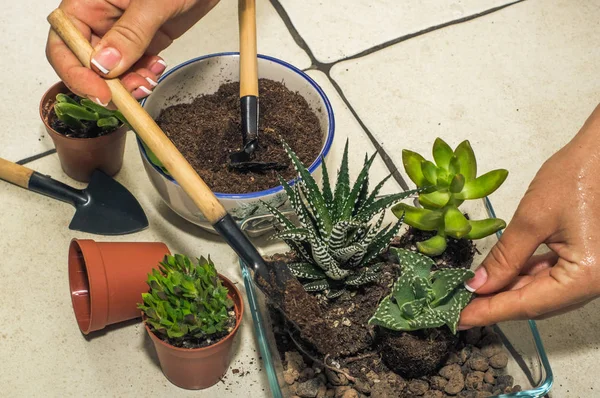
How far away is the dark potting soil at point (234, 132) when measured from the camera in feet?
3.31

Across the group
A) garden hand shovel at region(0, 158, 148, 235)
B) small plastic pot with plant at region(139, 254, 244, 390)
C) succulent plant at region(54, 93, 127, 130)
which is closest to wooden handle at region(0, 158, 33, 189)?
garden hand shovel at region(0, 158, 148, 235)

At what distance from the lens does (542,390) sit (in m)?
0.82

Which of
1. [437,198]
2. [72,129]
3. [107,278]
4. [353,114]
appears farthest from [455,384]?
[72,129]

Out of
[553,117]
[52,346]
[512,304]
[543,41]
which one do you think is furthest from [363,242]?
[543,41]

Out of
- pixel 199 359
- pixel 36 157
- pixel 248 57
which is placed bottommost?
pixel 199 359

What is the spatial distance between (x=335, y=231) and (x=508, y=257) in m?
0.21

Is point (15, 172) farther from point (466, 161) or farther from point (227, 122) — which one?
point (466, 161)

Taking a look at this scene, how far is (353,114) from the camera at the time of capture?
1.27 meters

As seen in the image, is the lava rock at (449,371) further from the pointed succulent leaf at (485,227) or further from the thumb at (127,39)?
the thumb at (127,39)

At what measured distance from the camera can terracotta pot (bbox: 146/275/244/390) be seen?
34.2 inches

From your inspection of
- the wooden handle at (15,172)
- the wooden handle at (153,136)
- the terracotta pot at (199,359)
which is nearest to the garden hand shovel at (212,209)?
the wooden handle at (153,136)

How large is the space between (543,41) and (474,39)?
0.47ft

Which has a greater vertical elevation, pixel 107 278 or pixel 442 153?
pixel 442 153

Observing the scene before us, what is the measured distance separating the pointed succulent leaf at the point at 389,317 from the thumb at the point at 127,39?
0.44 m
